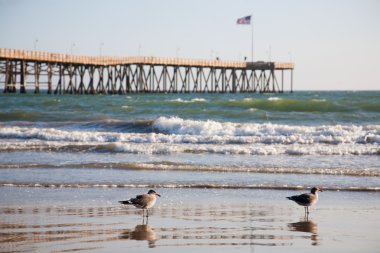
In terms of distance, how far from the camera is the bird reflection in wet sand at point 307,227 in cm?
795

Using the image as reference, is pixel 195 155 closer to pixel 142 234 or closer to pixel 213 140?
pixel 213 140

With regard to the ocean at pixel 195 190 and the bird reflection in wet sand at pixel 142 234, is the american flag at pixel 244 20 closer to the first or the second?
the ocean at pixel 195 190

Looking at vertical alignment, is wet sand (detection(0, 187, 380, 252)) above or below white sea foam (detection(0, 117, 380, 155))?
below

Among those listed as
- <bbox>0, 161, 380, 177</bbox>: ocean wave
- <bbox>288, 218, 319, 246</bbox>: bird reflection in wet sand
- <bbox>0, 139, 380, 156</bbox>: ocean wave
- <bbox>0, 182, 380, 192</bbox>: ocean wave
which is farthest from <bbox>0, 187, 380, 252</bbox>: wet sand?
<bbox>0, 139, 380, 156</bbox>: ocean wave

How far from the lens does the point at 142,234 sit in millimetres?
7977

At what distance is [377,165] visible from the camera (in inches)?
590

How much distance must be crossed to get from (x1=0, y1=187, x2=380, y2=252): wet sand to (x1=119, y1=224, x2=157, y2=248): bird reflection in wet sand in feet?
0.03

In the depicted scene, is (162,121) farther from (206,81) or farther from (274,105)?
(206,81)

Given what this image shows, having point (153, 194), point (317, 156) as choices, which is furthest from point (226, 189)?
point (317, 156)

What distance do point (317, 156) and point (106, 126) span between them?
11782 mm

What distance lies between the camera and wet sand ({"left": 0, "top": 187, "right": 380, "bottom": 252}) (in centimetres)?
737

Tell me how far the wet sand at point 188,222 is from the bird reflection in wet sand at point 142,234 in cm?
1

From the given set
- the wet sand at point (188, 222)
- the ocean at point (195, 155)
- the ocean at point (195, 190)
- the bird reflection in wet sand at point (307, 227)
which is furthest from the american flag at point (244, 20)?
the bird reflection in wet sand at point (307, 227)

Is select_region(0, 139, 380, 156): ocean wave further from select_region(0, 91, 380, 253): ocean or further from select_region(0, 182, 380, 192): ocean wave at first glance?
select_region(0, 182, 380, 192): ocean wave
